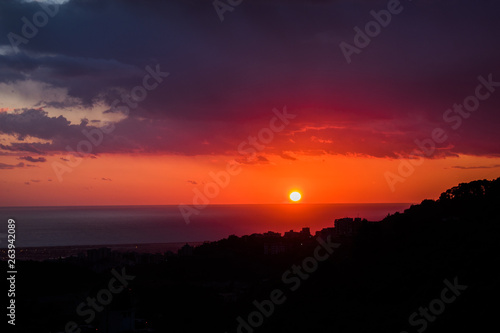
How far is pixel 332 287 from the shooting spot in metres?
33.6

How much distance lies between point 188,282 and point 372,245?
1917cm

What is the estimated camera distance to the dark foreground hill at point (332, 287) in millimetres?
23000

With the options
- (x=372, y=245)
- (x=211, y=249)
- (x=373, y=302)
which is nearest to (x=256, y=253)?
(x=211, y=249)

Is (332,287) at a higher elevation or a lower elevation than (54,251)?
lower

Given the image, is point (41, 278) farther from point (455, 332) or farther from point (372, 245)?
point (455, 332)

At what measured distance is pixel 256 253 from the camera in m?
61.0

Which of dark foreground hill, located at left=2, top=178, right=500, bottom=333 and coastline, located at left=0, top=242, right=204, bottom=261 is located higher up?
coastline, located at left=0, top=242, right=204, bottom=261

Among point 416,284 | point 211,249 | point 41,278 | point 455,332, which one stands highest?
point 211,249

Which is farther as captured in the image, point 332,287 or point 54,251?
point 54,251

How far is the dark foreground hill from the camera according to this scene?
23.0 meters

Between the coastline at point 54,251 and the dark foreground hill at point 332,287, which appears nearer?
the dark foreground hill at point 332,287

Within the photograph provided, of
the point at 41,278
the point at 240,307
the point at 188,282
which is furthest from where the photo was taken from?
the point at 188,282

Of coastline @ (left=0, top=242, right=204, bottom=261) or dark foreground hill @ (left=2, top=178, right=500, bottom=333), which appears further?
coastline @ (left=0, top=242, right=204, bottom=261)

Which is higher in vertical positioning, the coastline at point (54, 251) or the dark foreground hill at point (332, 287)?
the coastline at point (54, 251)
